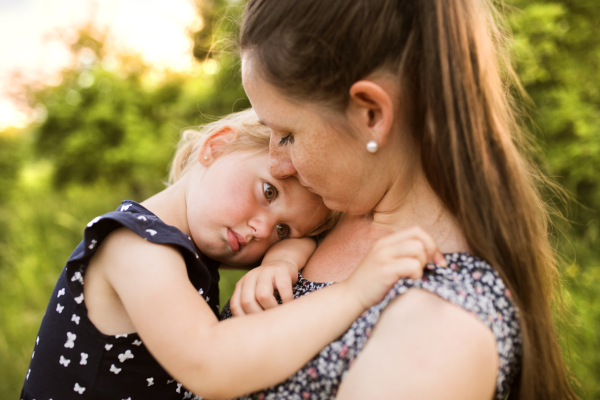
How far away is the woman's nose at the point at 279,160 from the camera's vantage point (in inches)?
63.9

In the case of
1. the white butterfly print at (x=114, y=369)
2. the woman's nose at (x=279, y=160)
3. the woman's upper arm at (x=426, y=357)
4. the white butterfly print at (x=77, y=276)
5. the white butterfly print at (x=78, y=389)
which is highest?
A: the woman's nose at (x=279, y=160)

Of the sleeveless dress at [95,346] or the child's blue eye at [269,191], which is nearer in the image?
the sleeveless dress at [95,346]

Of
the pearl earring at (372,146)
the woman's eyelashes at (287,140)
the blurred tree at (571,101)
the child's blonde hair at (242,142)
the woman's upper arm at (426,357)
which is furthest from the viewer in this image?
the blurred tree at (571,101)

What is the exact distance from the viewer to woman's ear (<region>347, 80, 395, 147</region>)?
1.29 m

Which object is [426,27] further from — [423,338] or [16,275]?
[16,275]

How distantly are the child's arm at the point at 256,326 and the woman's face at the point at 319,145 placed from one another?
270 millimetres

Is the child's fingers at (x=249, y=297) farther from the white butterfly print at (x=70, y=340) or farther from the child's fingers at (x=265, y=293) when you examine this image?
the white butterfly print at (x=70, y=340)

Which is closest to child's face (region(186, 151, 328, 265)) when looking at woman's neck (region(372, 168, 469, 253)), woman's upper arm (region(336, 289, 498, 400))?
woman's neck (region(372, 168, 469, 253))

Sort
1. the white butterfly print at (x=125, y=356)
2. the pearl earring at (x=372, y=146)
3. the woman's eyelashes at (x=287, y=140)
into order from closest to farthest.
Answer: the pearl earring at (x=372, y=146) → the woman's eyelashes at (x=287, y=140) → the white butterfly print at (x=125, y=356)

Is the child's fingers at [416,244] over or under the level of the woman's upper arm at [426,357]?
over

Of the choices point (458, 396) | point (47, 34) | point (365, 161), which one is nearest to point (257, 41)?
point (365, 161)

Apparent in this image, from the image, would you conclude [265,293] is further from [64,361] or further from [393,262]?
[64,361]

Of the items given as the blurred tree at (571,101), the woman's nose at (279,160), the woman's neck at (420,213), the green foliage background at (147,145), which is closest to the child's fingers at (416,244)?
the woman's neck at (420,213)

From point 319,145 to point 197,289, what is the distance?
692 mm
